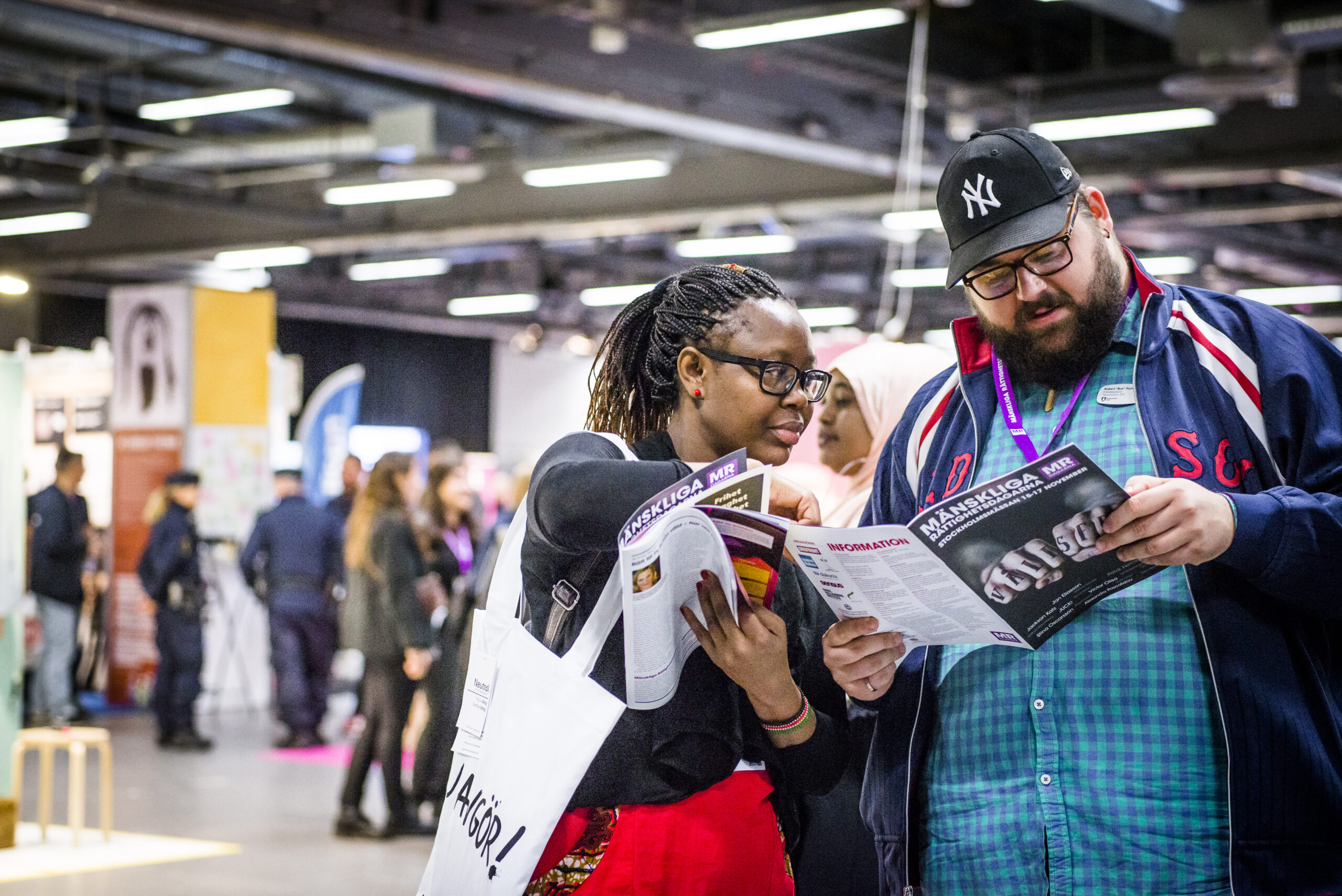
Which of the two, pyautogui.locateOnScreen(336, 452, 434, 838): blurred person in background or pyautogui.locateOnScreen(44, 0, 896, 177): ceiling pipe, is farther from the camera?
pyautogui.locateOnScreen(44, 0, 896, 177): ceiling pipe

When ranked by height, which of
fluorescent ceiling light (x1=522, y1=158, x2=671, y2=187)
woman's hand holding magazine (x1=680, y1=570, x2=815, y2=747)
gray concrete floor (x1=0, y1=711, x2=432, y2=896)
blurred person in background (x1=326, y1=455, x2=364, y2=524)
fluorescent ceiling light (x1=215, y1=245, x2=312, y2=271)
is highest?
fluorescent ceiling light (x1=522, y1=158, x2=671, y2=187)

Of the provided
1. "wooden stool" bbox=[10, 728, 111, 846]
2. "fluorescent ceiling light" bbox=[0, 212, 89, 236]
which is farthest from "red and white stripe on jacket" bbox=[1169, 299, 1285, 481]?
"fluorescent ceiling light" bbox=[0, 212, 89, 236]

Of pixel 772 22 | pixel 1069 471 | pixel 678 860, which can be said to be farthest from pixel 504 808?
pixel 772 22

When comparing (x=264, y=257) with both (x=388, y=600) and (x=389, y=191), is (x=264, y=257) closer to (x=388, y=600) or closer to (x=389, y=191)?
(x=389, y=191)

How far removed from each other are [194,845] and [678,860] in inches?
Result: 209

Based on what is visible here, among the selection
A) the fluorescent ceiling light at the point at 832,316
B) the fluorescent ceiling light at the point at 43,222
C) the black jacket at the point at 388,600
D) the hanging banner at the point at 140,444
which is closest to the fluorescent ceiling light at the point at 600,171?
the hanging banner at the point at 140,444

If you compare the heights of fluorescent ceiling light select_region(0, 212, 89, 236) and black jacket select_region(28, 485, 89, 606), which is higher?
fluorescent ceiling light select_region(0, 212, 89, 236)

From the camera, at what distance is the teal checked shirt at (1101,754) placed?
1497 millimetres

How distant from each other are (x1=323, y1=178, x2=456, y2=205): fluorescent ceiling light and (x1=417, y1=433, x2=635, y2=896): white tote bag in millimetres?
9989

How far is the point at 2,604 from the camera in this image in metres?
Result: 6.21

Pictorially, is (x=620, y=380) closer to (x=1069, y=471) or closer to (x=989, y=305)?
(x=989, y=305)

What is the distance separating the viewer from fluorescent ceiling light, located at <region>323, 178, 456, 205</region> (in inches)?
450

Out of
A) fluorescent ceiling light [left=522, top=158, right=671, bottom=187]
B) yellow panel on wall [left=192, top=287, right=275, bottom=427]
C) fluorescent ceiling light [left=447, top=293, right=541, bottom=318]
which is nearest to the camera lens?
fluorescent ceiling light [left=522, top=158, right=671, bottom=187]

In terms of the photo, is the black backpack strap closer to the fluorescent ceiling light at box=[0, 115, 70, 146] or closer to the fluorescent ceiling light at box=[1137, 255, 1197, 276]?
the fluorescent ceiling light at box=[0, 115, 70, 146]
